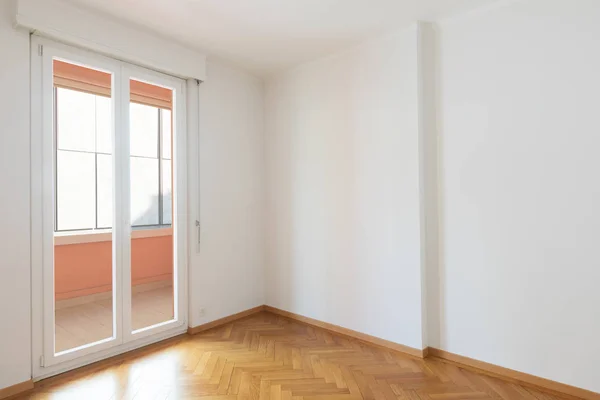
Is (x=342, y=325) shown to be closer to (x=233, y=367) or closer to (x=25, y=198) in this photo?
(x=233, y=367)

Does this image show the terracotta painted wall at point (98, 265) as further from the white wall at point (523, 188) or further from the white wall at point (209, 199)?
the white wall at point (523, 188)

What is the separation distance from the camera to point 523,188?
2451mm

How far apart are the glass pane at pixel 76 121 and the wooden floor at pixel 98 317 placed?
1853mm

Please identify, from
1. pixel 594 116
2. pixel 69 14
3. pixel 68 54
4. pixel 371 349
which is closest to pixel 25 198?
pixel 68 54

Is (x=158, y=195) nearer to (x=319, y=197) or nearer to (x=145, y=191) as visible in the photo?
(x=145, y=191)

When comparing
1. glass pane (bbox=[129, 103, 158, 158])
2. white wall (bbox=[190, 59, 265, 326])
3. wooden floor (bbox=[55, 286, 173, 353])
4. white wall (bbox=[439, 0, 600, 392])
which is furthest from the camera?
glass pane (bbox=[129, 103, 158, 158])

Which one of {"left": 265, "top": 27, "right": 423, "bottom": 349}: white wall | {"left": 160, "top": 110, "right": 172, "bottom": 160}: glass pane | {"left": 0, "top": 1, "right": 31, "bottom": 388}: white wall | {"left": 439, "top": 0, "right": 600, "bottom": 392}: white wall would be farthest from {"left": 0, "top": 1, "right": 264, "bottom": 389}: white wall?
{"left": 439, "top": 0, "right": 600, "bottom": 392}: white wall

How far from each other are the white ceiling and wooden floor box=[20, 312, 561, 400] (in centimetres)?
268

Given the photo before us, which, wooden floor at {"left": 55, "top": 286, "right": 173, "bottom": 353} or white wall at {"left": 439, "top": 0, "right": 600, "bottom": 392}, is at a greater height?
white wall at {"left": 439, "top": 0, "right": 600, "bottom": 392}

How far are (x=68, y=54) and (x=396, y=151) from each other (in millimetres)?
2643

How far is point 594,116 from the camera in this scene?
2201mm

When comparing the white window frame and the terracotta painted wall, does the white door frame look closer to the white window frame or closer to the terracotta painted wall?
the white window frame

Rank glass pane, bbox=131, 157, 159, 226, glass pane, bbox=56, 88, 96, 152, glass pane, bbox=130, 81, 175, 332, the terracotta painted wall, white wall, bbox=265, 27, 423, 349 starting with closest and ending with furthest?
white wall, bbox=265, 27, 423, 349, glass pane, bbox=56, 88, 96, 152, the terracotta painted wall, glass pane, bbox=130, 81, 175, 332, glass pane, bbox=131, 157, 159, 226

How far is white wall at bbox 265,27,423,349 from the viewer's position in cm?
293
